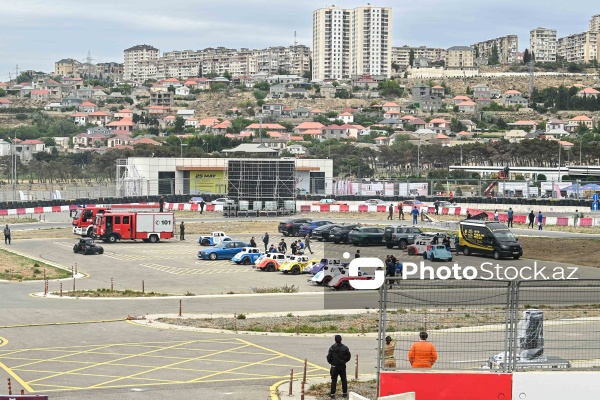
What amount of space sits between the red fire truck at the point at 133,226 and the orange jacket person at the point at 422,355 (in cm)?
4767

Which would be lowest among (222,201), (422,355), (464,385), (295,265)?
(295,265)

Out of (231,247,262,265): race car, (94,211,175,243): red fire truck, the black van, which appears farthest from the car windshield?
(94,211,175,243): red fire truck

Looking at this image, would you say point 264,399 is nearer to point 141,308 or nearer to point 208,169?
point 141,308

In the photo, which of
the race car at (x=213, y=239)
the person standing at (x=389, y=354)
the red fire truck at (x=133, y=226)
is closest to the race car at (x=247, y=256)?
the race car at (x=213, y=239)

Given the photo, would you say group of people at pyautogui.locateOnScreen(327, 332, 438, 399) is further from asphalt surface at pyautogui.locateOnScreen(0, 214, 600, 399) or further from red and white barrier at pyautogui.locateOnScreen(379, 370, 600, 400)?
red and white barrier at pyautogui.locateOnScreen(379, 370, 600, 400)

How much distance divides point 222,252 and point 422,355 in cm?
3756

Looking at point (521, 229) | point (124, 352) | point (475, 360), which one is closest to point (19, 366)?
point (124, 352)

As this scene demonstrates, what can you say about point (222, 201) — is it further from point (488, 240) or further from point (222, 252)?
point (488, 240)

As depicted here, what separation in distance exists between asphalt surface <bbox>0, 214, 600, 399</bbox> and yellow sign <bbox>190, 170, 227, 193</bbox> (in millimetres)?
53869

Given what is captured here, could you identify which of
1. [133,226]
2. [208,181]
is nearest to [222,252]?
[133,226]

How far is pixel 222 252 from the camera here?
53.5 metres

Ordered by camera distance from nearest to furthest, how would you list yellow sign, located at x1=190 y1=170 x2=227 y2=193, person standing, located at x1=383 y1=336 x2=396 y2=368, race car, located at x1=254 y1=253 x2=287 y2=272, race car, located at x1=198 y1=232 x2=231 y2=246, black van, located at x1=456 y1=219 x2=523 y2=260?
person standing, located at x1=383 y1=336 x2=396 y2=368, black van, located at x1=456 y1=219 x2=523 y2=260, race car, located at x1=254 y1=253 x2=287 y2=272, race car, located at x1=198 y1=232 x2=231 y2=246, yellow sign, located at x1=190 y1=170 x2=227 y2=193

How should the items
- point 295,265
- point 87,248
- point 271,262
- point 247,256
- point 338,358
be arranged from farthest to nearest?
point 87,248, point 247,256, point 271,262, point 295,265, point 338,358

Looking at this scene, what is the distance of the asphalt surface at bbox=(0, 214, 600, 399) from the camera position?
17688 mm
